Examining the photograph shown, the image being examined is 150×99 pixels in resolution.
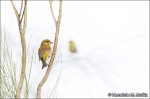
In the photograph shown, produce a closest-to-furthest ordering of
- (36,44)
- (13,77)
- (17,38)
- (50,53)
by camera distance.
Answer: (50,53) → (13,77) → (36,44) → (17,38)

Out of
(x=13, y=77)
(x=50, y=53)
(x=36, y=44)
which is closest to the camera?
(x=50, y=53)

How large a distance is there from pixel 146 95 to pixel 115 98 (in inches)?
3.6

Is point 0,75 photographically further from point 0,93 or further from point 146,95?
point 146,95

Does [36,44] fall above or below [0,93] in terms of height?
above

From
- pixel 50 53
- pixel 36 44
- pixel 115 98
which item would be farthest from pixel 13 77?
pixel 115 98

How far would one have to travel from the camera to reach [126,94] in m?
1.09

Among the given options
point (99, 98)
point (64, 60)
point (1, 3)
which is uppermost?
point (1, 3)

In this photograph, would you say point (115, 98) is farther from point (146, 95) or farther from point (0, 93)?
point (0, 93)

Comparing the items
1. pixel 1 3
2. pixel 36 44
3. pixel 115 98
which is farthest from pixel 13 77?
pixel 1 3

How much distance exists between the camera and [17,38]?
1188 millimetres

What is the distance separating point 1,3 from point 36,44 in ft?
0.91

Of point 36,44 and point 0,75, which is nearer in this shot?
point 0,75

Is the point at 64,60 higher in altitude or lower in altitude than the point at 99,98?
higher

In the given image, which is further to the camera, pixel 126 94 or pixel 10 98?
pixel 126 94
